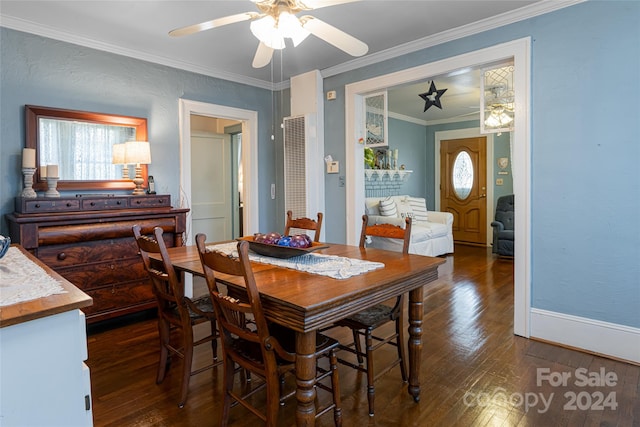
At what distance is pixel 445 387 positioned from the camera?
213 centimetres

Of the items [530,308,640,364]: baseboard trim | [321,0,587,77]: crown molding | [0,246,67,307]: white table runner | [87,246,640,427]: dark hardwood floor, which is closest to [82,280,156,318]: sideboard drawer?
[87,246,640,427]: dark hardwood floor

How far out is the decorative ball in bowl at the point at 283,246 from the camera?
2008mm

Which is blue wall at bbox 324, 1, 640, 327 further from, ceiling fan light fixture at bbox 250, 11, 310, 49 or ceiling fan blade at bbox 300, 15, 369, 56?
ceiling fan light fixture at bbox 250, 11, 310, 49

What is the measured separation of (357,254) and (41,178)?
262 centimetres

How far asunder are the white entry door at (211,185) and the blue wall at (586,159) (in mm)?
4032

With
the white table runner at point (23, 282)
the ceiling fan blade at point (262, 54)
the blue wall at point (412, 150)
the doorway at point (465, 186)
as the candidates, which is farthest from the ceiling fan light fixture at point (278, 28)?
the doorway at point (465, 186)

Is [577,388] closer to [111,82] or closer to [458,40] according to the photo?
[458,40]

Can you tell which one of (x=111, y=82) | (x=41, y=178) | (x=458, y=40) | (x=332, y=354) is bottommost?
(x=332, y=354)

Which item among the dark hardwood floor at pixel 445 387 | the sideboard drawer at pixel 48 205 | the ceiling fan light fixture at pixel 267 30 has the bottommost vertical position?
the dark hardwood floor at pixel 445 387

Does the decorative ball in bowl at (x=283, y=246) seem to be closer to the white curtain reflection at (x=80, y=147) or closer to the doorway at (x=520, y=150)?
the doorway at (x=520, y=150)

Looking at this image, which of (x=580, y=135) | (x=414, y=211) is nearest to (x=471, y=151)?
(x=414, y=211)

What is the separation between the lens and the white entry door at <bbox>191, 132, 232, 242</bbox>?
5.38 metres

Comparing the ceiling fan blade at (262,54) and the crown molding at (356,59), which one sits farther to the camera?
the crown molding at (356,59)

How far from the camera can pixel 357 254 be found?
222 centimetres
